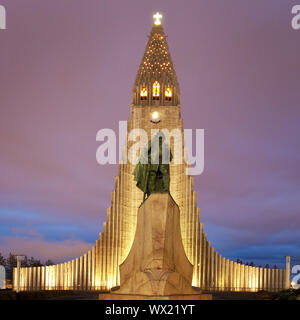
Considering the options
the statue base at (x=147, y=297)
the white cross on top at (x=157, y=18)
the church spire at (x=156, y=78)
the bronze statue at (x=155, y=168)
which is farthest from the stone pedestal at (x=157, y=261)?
the white cross on top at (x=157, y=18)

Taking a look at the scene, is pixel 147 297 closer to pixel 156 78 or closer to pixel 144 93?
pixel 144 93

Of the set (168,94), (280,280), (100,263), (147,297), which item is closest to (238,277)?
(280,280)

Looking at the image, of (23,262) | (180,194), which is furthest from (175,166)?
(23,262)

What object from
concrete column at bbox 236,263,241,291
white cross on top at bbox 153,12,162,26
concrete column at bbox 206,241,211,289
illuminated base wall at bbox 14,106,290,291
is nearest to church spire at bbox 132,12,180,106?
white cross on top at bbox 153,12,162,26

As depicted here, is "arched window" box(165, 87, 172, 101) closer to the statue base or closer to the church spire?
the church spire

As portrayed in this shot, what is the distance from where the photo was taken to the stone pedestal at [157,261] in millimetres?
13234

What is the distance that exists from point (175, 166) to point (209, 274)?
319 inches

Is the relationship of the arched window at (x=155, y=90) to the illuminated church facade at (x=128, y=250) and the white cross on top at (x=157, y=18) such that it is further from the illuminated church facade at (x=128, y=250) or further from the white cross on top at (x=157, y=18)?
the white cross on top at (x=157, y=18)

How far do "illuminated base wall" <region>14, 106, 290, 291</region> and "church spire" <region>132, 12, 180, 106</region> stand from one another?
5.77 m

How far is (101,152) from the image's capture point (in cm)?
3434

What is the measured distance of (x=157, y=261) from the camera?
44.8 ft

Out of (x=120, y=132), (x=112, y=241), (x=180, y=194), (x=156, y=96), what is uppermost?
(x=156, y=96)
